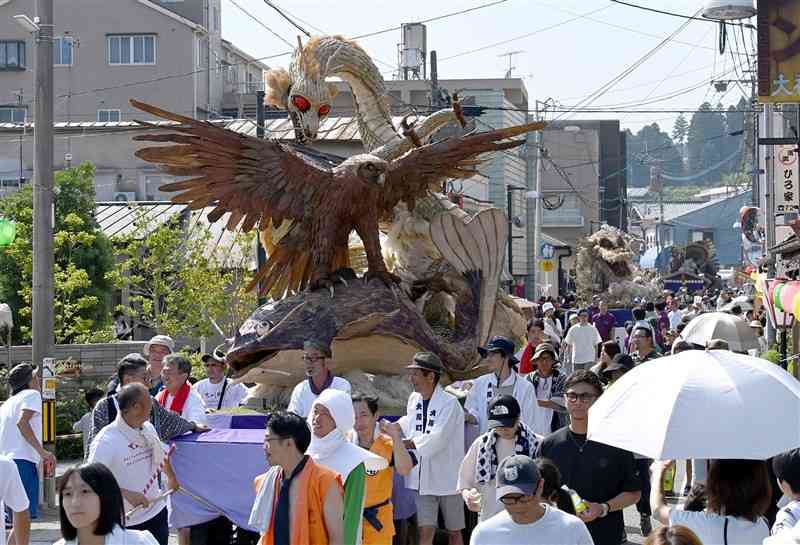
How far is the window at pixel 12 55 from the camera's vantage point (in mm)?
49062

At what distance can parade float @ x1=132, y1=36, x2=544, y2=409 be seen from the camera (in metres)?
13.7

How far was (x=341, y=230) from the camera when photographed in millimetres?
14273

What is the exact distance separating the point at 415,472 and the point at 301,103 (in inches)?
267

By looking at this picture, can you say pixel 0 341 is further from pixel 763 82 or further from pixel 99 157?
pixel 99 157

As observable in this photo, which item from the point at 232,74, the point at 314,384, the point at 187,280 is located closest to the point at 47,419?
the point at 314,384

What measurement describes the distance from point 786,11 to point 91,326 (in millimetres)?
15216

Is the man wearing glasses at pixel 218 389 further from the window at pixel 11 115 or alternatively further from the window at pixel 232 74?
the window at pixel 11 115

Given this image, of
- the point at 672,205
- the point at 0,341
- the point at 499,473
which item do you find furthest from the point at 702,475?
the point at 672,205

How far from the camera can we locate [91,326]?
27.5 m

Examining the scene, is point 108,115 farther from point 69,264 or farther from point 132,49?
point 69,264

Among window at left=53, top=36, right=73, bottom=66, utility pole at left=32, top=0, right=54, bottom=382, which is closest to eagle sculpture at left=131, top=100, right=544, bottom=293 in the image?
utility pole at left=32, top=0, right=54, bottom=382

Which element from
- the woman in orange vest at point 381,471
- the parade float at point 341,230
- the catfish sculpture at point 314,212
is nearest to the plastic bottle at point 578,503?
the woman in orange vest at point 381,471

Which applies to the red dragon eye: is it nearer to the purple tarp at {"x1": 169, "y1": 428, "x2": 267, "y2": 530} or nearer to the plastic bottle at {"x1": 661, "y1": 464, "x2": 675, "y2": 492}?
the purple tarp at {"x1": 169, "y1": 428, "x2": 267, "y2": 530}

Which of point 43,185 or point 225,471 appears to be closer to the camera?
point 225,471
